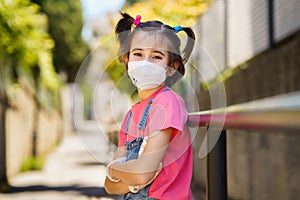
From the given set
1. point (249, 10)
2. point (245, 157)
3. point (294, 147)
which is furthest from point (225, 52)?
point (294, 147)

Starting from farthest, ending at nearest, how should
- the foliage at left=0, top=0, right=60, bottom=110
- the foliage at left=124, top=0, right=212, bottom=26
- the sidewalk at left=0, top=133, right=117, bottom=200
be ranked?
the foliage at left=124, top=0, right=212, bottom=26, the foliage at left=0, top=0, right=60, bottom=110, the sidewalk at left=0, top=133, right=117, bottom=200

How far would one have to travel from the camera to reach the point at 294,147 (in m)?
4.88

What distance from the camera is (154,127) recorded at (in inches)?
68.5

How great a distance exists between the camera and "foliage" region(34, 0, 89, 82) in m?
32.0

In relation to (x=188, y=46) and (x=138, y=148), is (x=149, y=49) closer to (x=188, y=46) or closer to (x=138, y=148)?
(x=188, y=46)

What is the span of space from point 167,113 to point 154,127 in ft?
0.17

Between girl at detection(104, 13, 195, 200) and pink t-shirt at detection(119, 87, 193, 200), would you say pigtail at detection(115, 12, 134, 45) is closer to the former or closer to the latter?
girl at detection(104, 13, 195, 200)

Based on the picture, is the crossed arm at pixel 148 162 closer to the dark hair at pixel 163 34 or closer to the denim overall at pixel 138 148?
the denim overall at pixel 138 148

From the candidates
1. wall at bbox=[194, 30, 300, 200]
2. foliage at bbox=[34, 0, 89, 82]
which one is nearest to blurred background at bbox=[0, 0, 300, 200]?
wall at bbox=[194, 30, 300, 200]

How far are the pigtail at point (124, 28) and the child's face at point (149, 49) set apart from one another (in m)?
0.09

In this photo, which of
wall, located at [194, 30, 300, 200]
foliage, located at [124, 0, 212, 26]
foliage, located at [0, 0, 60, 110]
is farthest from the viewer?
foliage, located at [124, 0, 212, 26]

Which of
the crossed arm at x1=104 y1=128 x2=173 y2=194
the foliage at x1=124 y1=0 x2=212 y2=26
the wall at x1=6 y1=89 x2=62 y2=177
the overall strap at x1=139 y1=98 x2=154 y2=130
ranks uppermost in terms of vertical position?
the foliage at x1=124 y1=0 x2=212 y2=26

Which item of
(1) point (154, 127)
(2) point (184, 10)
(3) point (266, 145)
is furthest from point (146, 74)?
(2) point (184, 10)

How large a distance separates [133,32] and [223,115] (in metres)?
0.40
